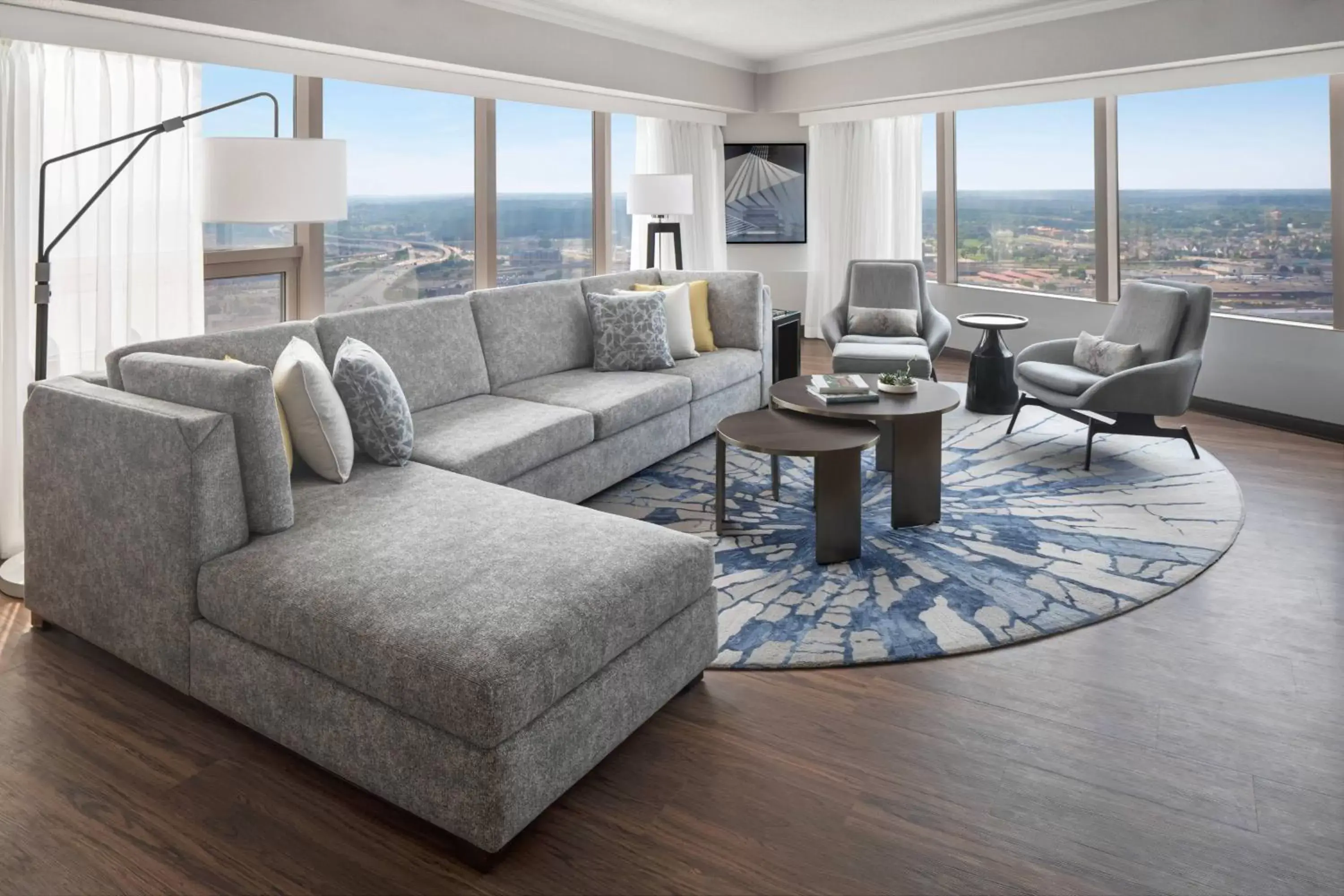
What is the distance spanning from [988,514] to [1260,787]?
6.48 feet

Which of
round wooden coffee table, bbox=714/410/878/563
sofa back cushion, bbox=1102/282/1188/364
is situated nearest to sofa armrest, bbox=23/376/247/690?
round wooden coffee table, bbox=714/410/878/563

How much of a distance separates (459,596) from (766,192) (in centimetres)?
719

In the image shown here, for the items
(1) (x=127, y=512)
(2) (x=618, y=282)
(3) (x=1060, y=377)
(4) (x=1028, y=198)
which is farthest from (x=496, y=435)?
(4) (x=1028, y=198)

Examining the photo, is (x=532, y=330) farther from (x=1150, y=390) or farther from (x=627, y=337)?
(x=1150, y=390)

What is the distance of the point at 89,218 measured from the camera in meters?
3.80

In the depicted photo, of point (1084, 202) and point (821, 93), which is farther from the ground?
point (821, 93)

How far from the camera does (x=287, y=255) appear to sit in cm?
477

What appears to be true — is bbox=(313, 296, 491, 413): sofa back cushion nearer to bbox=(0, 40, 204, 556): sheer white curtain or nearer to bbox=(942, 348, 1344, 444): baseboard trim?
bbox=(0, 40, 204, 556): sheer white curtain

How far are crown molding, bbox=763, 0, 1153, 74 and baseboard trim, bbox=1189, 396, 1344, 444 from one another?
8.08 feet

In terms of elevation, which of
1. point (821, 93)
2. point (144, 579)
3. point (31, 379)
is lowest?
point (144, 579)

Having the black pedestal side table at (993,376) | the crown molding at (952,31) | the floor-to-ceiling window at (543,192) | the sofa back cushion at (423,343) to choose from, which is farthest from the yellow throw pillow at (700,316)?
the crown molding at (952,31)

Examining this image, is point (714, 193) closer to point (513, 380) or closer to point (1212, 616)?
point (513, 380)

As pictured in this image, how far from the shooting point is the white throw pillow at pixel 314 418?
3014 mm

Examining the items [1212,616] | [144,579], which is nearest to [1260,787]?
[1212,616]
